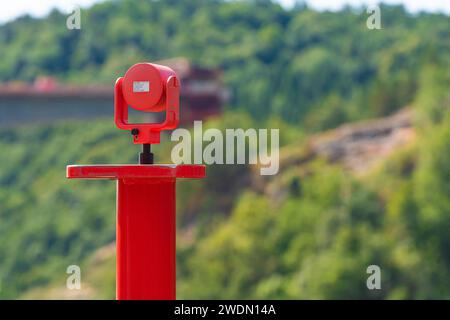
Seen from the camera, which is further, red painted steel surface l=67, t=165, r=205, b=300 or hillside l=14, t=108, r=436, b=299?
hillside l=14, t=108, r=436, b=299

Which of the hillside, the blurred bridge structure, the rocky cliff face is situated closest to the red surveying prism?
the hillside

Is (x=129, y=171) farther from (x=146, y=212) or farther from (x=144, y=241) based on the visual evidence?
(x=144, y=241)

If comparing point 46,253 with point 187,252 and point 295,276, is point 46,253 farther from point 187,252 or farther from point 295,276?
point 295,276

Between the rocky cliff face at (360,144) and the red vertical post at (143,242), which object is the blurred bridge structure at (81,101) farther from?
the red vertical post at (143,242)

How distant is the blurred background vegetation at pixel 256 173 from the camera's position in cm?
5909

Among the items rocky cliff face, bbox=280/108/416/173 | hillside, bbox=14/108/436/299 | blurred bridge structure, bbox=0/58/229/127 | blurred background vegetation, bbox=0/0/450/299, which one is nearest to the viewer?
blurred background vegetation, bbox=0/0/450/299

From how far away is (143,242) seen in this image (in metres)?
7.51

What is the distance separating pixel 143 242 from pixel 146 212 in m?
0.15

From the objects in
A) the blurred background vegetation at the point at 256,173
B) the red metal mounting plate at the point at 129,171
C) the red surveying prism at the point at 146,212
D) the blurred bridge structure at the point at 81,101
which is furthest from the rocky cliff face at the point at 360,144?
the red metal mounting plate at the point at 129,171

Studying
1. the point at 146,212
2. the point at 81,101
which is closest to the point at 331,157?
the point at 81,101

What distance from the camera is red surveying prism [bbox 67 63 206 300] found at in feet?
24.4

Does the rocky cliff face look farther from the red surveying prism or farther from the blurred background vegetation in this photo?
the red surveying prism
